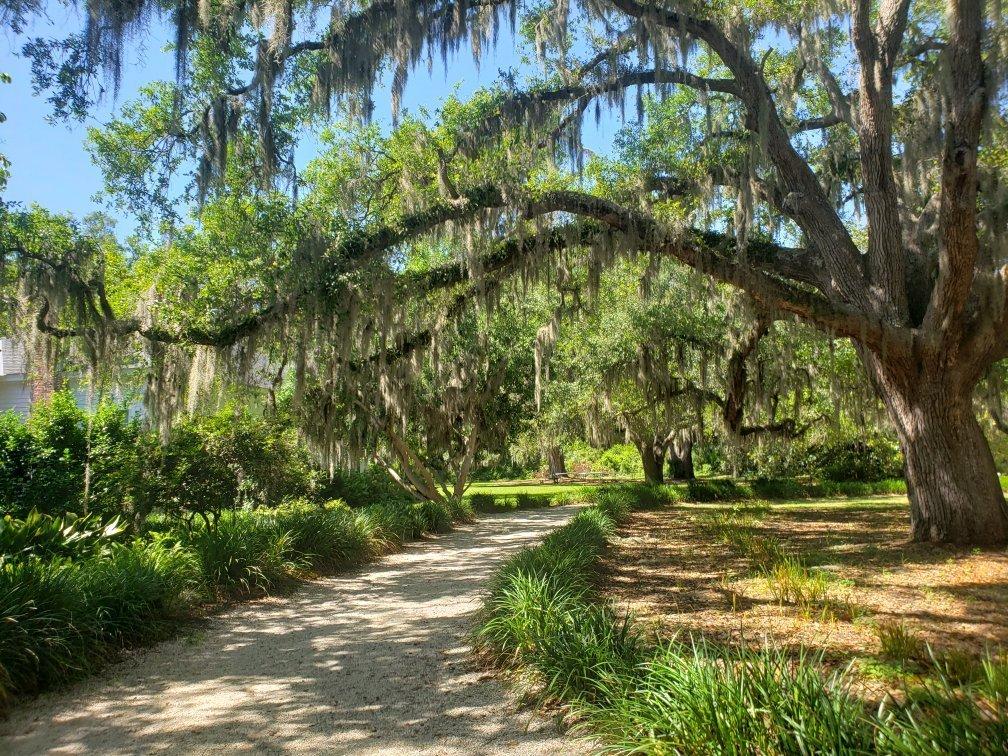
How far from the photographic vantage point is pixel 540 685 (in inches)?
157

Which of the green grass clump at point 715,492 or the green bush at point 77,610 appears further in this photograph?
the green grass clump at point 715,492

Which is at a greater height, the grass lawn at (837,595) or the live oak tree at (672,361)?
the live oak tree at (672,361)

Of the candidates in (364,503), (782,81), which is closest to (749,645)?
(782,81)

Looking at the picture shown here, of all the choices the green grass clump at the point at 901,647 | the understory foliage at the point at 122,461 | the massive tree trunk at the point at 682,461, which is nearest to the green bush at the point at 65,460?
the understory foliage at the point at 122,461

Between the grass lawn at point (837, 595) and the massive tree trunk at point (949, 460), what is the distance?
1.14 ft

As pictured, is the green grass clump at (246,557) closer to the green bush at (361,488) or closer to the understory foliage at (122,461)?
the understory foliage at (122,461)

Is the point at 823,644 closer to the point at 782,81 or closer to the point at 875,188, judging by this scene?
the point at 875,188

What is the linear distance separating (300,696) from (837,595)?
454cm

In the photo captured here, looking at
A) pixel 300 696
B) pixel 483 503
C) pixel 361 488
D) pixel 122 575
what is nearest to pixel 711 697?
pixel 300 696

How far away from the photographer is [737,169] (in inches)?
352

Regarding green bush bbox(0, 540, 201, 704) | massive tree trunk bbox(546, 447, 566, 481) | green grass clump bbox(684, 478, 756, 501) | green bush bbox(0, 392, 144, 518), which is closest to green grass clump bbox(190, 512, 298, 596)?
green bush bbox(0, 540, 201, 704)

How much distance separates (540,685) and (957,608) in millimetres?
3590

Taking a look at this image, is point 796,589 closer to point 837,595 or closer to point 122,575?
point 837,595

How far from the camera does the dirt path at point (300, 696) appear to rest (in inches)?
137
